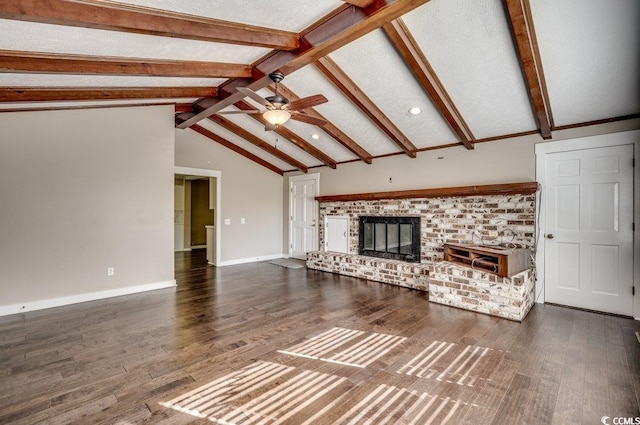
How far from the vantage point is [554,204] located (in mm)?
4199

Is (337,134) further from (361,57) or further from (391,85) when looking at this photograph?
(361,57)

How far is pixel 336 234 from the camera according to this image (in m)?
6.96

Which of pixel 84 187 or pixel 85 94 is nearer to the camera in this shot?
pixel 85 94

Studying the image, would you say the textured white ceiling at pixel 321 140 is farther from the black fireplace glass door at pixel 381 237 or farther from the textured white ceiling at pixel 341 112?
the black fireplace glass door at pixel 381 237

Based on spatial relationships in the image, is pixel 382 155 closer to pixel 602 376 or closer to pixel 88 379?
pixel 602 376

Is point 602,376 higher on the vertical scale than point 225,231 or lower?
lower

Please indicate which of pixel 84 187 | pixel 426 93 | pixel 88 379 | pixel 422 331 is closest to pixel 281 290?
pixel 422 331

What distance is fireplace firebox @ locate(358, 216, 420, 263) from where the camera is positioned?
5.58m

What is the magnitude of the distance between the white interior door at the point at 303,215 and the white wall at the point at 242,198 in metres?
0.45

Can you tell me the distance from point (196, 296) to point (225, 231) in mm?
2730

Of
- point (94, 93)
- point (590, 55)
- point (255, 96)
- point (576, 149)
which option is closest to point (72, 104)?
point (94, 93)

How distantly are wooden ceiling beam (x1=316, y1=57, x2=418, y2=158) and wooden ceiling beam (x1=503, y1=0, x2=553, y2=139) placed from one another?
1.80 meters

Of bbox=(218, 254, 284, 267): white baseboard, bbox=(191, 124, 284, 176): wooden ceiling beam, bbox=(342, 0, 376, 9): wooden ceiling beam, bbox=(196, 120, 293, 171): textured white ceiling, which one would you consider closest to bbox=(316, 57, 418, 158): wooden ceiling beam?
bbox=(342, 0, 376, 9): wooden ceiling beam

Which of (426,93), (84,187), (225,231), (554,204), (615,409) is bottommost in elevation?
Result: (615,409)
